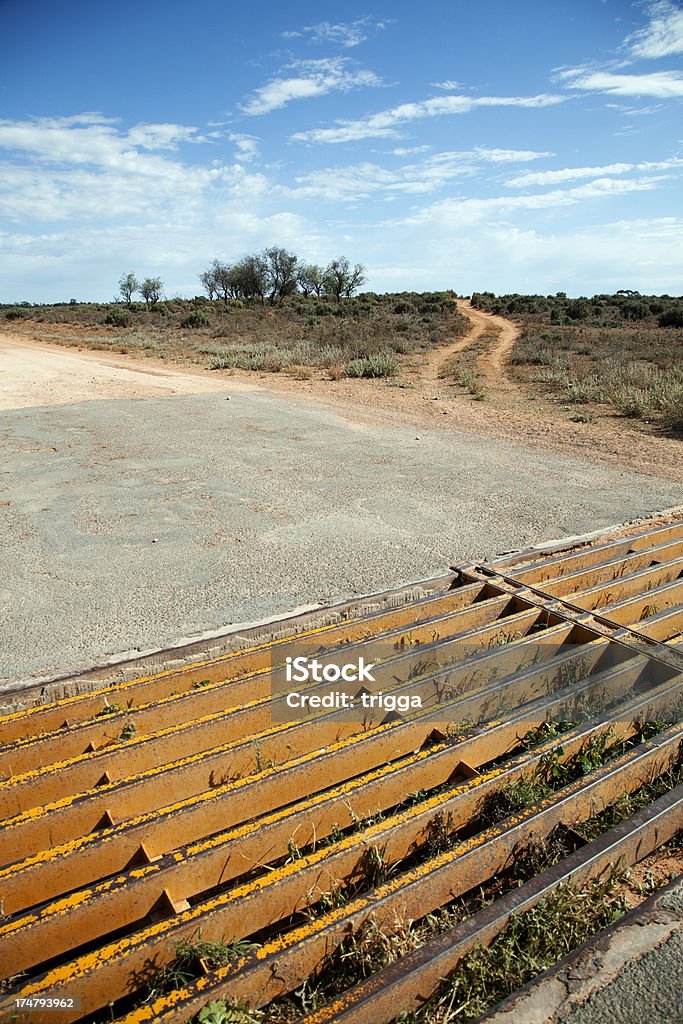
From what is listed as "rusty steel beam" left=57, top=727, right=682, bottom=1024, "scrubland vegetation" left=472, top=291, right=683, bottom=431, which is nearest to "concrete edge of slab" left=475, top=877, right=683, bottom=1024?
"rusty steel beam" left=57, top=727, right=682, bottom=1024

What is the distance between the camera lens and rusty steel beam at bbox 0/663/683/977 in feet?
5.47

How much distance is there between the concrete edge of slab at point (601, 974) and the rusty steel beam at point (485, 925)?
131 mm

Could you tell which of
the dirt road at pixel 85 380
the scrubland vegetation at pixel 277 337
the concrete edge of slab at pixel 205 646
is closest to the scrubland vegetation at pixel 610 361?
the scrubland vegetation at pixel 277 337

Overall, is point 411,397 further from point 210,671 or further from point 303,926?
point 303,926

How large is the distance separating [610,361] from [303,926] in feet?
54.2

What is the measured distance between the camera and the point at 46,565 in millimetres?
4125

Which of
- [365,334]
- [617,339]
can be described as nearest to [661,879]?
[365,334]

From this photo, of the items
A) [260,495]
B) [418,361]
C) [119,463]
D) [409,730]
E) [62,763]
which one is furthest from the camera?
[418,361]

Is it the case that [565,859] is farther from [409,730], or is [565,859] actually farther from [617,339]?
[617,339]

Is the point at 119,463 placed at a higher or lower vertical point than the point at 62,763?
higher

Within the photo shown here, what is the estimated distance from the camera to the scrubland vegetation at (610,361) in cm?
1000

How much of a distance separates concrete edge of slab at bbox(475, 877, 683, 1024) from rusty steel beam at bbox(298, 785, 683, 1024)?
0.43 ft

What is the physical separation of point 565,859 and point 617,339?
954 inches

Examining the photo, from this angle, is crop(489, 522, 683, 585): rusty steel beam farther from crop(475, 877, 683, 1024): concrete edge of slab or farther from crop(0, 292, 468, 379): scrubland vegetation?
crop(0, 292, 468, 379): scrubland vegetation
